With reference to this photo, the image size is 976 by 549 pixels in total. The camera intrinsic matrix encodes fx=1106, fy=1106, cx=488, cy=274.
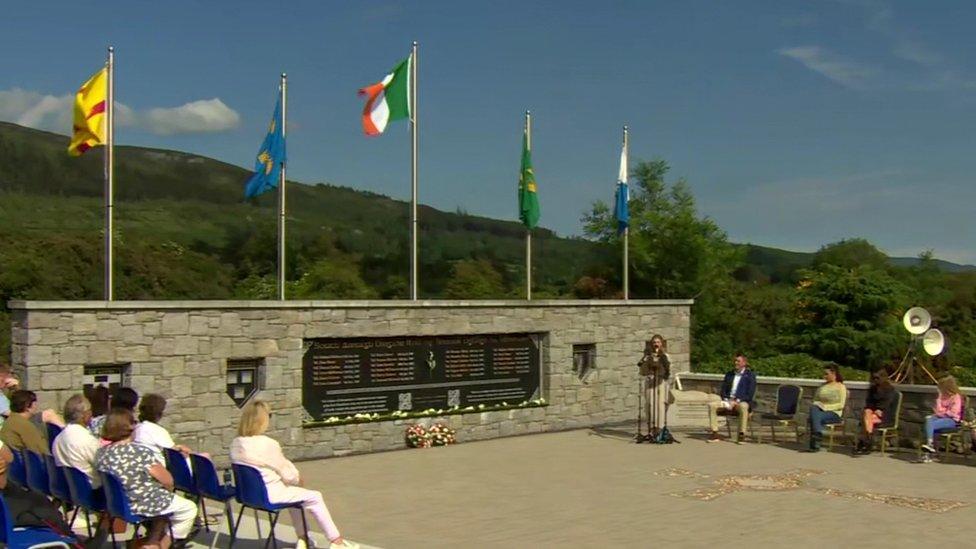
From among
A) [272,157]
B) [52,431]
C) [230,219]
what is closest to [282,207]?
[272,157]

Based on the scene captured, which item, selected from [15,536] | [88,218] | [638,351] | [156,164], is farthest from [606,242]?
[156,164]

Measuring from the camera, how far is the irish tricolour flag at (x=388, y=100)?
15453 millimetres

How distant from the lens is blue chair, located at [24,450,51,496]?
8.59m

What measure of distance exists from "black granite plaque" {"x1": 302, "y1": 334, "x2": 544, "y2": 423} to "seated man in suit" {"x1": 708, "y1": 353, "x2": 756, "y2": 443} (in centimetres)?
270

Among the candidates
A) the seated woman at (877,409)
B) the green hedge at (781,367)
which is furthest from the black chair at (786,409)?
the green hedge at (781,367)

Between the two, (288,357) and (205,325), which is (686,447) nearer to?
(288,357)

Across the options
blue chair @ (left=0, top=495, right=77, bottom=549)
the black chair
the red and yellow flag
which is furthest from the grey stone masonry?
blue chair @ (left=0, top=495, right=77, bottom=549)

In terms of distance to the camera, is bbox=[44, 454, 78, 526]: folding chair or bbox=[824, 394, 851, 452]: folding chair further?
bbox=[824, 394, 851, 452]: folding chair

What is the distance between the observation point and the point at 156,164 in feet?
286

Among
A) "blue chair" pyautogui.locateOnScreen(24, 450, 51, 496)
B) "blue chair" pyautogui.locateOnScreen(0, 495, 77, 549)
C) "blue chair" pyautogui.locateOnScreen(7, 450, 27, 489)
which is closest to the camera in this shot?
"blue chair" pyautogui.locateOnScreen(0, 495, 77, 549)

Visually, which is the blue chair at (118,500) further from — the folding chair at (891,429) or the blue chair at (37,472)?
the folding chair at (891,429)

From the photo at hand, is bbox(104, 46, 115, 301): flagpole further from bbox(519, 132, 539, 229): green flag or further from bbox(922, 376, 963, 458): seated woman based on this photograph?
bbox(922, 376, 963, 458): seated woman

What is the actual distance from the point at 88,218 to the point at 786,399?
5716cm

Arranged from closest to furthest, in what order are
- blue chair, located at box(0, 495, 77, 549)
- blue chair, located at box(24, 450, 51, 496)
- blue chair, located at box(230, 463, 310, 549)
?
blue chair, located at box(0, 495, 77, 549) → blue chair, located at box(230, 463, 310, 549) → blue chair, located at box(24, 450, 51, 496)
